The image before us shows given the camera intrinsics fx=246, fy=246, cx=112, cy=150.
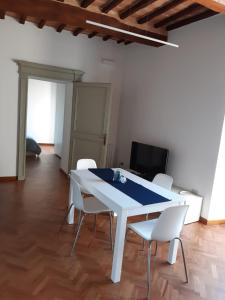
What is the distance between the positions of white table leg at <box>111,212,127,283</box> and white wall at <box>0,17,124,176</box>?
332 centimetres

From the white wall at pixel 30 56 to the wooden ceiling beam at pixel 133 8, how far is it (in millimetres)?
1336

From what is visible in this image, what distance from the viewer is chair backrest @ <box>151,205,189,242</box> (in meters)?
2.04

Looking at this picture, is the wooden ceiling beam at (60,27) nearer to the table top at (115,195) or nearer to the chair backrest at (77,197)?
the table top at (115,195)

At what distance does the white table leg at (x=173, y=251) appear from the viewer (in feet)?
8.59

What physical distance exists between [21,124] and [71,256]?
2.98 m

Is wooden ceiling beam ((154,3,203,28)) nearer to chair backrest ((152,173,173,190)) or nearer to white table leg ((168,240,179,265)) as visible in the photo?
chair backrest ((152,173,173,190))

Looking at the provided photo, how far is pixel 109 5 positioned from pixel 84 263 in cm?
353

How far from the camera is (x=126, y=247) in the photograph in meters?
2.90

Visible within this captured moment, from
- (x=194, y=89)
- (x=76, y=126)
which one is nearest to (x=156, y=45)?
(x=194, y=89)

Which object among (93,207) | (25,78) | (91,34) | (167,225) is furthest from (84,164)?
(91,34)

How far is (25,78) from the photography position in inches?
181

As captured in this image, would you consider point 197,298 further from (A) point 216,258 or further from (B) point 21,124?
(B) point 21,124

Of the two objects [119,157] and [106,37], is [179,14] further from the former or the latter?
[119,157]

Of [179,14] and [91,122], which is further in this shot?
[91,122]
